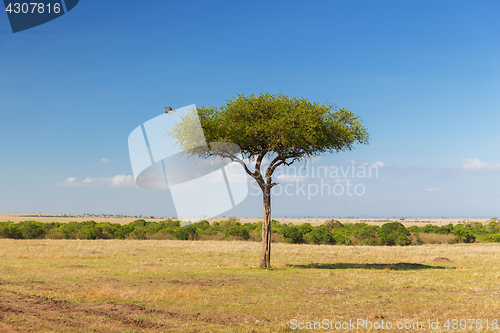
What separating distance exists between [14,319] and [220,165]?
65.9 feet

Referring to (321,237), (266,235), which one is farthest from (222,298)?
(321,237)

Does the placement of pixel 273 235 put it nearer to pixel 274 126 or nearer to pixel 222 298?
pixel 274 126

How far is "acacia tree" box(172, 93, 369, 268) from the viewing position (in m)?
23.5

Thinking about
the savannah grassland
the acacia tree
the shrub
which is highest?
the acacia tree

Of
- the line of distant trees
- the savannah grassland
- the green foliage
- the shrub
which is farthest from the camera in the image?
the shrub

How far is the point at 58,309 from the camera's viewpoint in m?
11.4

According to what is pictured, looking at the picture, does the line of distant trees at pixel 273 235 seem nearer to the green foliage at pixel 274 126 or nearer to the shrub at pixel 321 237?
the shrub at pixel 321 237

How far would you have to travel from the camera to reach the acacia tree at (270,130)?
76.9ft

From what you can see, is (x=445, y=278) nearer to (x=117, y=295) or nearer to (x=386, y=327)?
(x=386, y=327)

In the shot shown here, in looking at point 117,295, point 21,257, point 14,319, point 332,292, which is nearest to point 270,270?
point 332,292

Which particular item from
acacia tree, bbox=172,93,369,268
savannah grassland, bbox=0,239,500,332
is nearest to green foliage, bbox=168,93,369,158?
acacia tree, bbox=172,93,369,268

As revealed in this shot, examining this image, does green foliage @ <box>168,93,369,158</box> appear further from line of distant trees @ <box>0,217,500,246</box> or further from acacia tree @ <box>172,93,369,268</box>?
line of distant trees @ <box>0,217,500,246</box>

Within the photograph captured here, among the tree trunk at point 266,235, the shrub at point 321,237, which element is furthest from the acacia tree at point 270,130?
the shrub at point 321,237

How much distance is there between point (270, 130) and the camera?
76.2 ft
